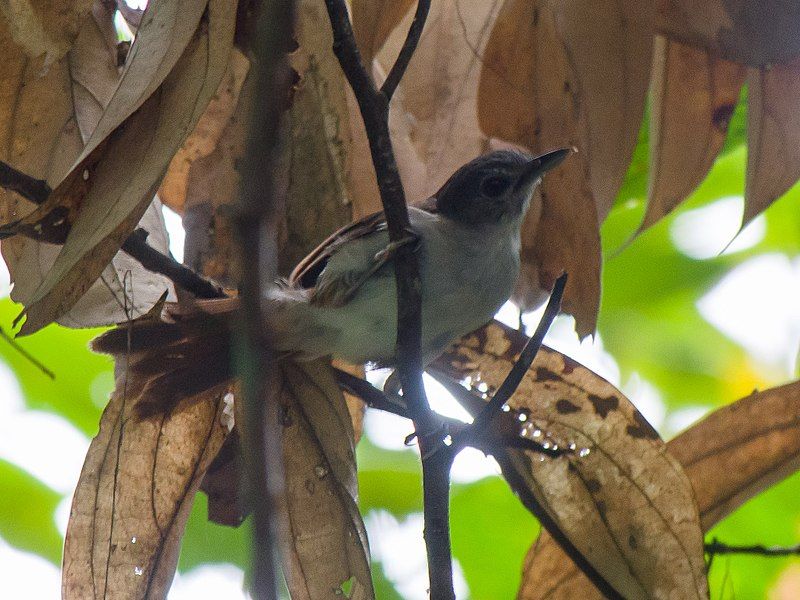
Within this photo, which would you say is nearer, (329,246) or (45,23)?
(45,23)

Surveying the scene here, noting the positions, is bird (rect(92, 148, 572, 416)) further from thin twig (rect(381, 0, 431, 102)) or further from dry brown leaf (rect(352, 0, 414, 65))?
thin twig (rect(381, 0, 431, 102))

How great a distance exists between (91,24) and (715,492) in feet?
5.83

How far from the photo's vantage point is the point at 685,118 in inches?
101

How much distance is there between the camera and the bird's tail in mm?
2158

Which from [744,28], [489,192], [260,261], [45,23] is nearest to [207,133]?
[45,23]

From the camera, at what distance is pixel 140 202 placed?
1.50m

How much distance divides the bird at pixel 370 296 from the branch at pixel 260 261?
52.1 inches

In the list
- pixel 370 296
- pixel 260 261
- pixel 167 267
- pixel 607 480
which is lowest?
pixel 260 261

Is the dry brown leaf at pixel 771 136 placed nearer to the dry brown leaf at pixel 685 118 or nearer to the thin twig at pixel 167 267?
the dry brown leaf at pixel 685 118

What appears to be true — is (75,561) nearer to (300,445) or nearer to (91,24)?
(300,445)

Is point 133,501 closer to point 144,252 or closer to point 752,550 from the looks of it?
point 144,252

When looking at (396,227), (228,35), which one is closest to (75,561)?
(396,227)

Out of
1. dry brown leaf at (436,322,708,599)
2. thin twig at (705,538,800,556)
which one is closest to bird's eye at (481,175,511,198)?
dry brown leaf at (436,322,708,599)

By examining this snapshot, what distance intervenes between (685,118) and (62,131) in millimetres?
1475
